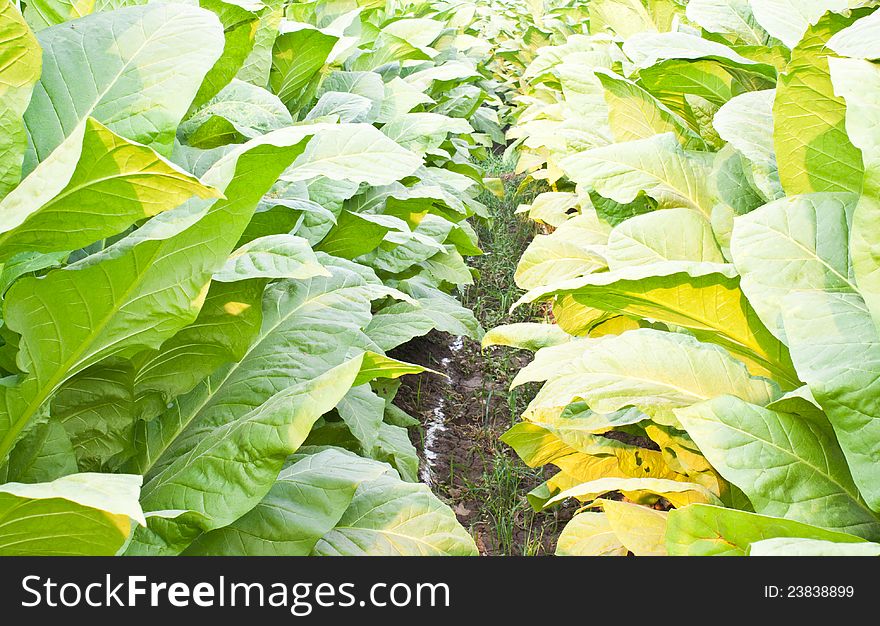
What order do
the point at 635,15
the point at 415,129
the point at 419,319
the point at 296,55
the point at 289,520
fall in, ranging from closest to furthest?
1. the point at 289,520
2. the point at 296,55
3. the point at 419,319
4. the point at 635,15
5. the point at 415,129

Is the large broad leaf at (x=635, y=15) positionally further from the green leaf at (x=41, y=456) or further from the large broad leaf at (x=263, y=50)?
the green leaf at (x=41, y=456)

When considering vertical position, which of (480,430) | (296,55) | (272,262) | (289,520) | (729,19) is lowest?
(480,430)

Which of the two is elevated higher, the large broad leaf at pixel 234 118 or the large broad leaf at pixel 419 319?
the large broad leaf at pixel 234 118

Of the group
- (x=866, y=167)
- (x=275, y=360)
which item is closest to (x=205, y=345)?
(x=275, y=360)

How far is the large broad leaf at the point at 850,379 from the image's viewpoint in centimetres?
114

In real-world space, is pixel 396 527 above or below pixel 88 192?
below

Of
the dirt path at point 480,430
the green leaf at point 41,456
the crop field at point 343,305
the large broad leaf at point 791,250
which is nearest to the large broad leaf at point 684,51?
the crop field at point 343,305

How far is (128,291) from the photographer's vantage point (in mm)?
1200

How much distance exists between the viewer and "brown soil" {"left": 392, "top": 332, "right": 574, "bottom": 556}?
9.74ft

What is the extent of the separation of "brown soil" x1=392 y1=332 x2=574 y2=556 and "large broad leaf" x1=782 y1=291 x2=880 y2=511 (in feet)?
5.80

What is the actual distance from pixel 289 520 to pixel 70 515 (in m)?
0.50

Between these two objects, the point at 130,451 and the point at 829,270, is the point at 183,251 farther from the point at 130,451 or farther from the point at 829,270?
the point at 829,270

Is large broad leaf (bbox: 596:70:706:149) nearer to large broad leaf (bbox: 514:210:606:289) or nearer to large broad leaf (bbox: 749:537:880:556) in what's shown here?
large broad leaf (bbox: 514:210:606:289)

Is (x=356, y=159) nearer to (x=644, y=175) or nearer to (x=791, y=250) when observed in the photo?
(x=644, y=175)
